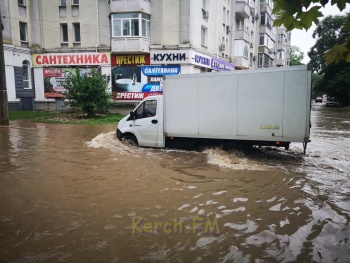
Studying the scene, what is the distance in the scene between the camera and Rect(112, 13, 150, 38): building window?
2288 cm

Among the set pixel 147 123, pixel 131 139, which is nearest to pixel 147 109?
pixel 147 123

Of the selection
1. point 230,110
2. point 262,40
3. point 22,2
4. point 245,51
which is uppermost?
point 262,40

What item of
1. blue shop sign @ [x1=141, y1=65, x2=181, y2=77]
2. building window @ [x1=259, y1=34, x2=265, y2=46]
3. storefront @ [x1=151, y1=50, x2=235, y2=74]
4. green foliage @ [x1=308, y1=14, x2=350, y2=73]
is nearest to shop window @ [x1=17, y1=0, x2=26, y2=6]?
blue shop sign @ [x1=141, y1=65, x2=181, y2=77]

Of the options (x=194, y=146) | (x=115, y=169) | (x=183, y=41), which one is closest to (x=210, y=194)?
(x=115, y=169)

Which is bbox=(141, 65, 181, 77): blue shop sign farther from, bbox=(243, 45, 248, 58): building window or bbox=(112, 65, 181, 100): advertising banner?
bbox=(243, 45, 248, 58): building window

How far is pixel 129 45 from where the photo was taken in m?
23.0

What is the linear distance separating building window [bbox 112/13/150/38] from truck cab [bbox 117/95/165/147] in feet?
49.0

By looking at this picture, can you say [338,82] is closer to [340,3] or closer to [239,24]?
[239,24]

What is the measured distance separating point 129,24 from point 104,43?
284 cm

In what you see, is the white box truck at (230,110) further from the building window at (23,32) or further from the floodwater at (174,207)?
the building window at (23,32)

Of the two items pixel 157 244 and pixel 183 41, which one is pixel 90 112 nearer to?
pixel 183 41

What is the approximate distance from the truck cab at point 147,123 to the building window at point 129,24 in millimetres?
14950

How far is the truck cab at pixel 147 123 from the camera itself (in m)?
9.43

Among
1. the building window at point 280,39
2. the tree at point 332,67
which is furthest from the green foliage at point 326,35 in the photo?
the building window at point 280,39
